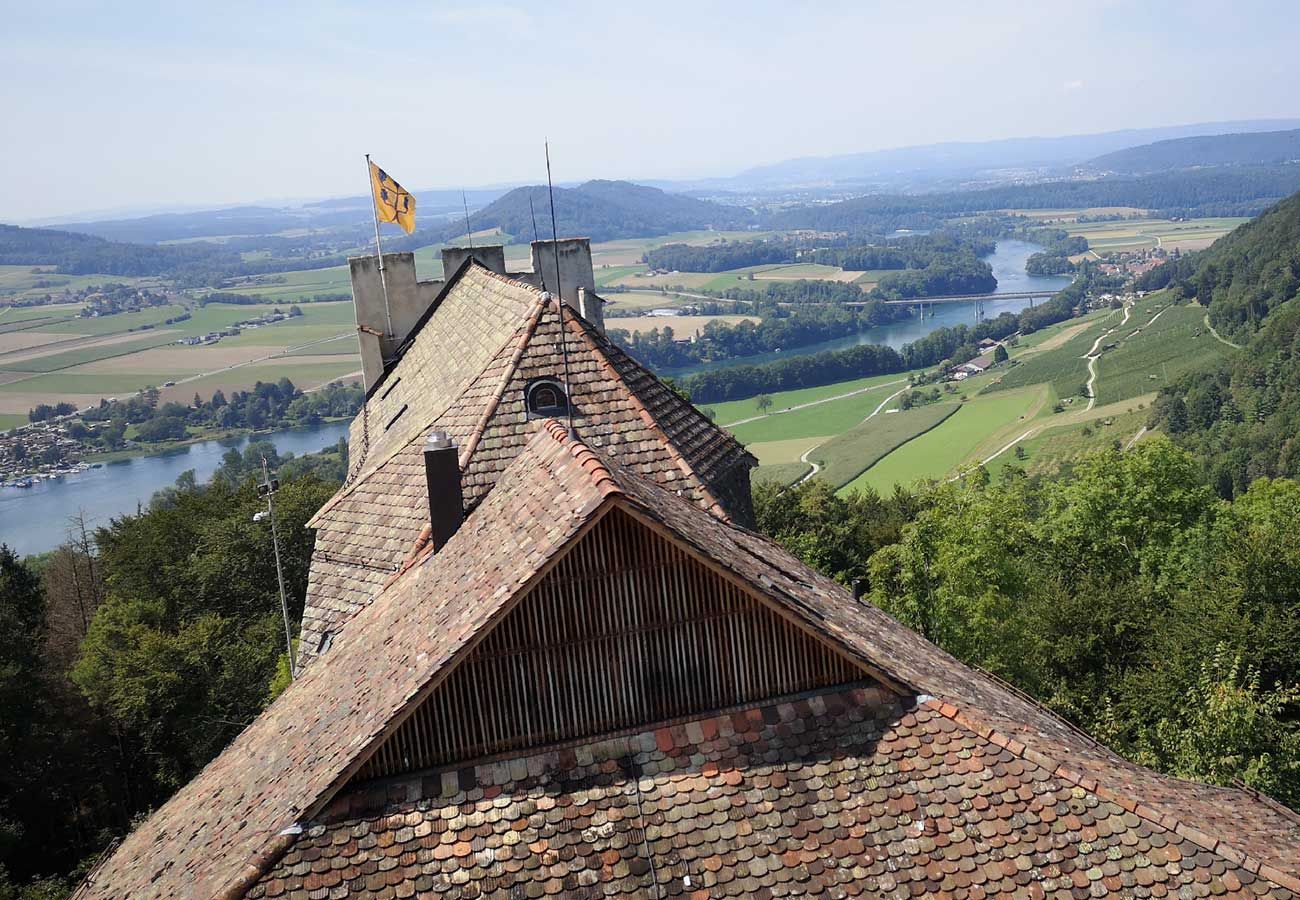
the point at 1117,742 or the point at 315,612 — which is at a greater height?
the point at 315,612

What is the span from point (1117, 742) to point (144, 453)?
5462 inches

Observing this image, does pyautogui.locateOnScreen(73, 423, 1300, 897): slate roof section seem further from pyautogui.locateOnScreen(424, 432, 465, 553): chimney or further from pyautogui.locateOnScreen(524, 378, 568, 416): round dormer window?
pyautogui.locateOnScreen(524, 378, 568, 416): round dormer window

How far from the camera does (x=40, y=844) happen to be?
28625 millimetres

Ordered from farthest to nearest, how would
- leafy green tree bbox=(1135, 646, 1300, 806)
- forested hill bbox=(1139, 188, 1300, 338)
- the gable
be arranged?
forested hill bbox=(1139, 188, 1300, 338) → leafy green tree bbox=(1135, 646, 1300, 806) → the gable

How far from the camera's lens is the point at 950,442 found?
102 metres

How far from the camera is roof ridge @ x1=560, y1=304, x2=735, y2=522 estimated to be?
13711mm

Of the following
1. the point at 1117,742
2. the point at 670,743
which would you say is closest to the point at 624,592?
the point at 670,743

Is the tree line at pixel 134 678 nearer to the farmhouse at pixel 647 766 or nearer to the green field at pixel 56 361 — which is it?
the farmhouse at pixel 647 766

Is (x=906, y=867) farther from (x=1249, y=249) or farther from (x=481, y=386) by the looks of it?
(x=1249, y=249)

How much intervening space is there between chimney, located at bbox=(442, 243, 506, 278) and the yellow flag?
5.50 feet

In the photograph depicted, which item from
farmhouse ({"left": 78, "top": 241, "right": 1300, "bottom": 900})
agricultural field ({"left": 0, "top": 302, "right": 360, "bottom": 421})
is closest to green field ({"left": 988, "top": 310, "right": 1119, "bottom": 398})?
agricultural field ({"left": 0, "top": 302, "right": 360, "bottom": 421})

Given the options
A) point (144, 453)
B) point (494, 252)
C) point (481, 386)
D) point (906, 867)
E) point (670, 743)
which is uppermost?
point (494, 252)

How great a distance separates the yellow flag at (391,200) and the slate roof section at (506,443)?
13.9 metres

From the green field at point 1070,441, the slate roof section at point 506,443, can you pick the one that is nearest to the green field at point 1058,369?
the green field at point 1070,441
